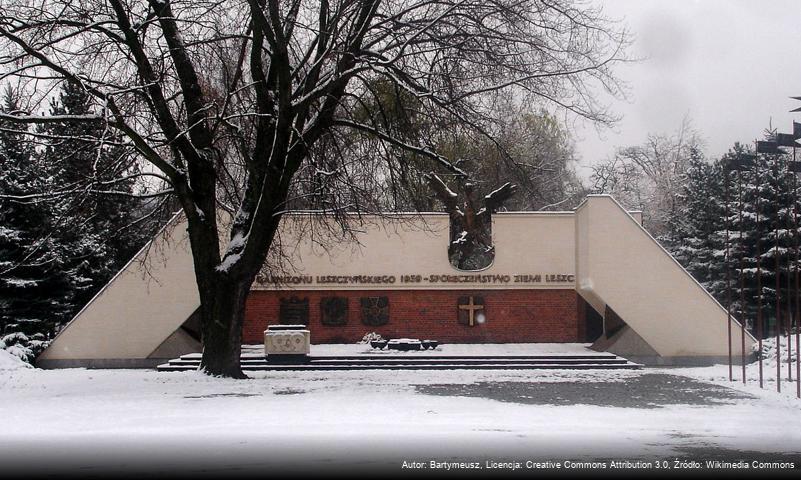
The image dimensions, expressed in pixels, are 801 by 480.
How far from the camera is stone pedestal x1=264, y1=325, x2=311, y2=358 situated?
22203 mm

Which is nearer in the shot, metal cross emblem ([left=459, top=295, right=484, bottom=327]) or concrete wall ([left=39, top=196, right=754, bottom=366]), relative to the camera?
concrete wall ([left=39, top=196, right=754, bottom=366])

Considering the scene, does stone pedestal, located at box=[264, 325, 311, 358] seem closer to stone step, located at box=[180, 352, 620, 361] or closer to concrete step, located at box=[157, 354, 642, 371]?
concrete step, located at box=[157, 354, 642, 371]

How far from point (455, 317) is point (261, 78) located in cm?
1274

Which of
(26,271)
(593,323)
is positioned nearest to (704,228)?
(593,323)

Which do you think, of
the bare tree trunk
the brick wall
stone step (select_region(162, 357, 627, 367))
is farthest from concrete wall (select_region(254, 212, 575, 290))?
the bare tree trunk

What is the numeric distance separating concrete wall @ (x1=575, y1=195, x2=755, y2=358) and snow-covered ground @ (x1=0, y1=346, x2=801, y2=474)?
20.3 ft

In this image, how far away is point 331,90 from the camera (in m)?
16.2

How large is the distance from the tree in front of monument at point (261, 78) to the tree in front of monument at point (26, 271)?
23.8 ft

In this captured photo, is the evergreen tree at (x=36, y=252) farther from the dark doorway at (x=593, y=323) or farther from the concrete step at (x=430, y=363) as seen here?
the dark doorway at (x=593, y=323)

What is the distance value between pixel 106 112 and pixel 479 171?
65.8 ft

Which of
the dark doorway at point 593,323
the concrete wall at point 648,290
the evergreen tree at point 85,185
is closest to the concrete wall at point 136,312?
the evergreen tree at point 85,185

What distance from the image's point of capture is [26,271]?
80.5 feet

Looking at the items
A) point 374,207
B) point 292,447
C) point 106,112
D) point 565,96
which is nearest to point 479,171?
point 374,207

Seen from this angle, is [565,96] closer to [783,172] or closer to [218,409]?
[218,409]
